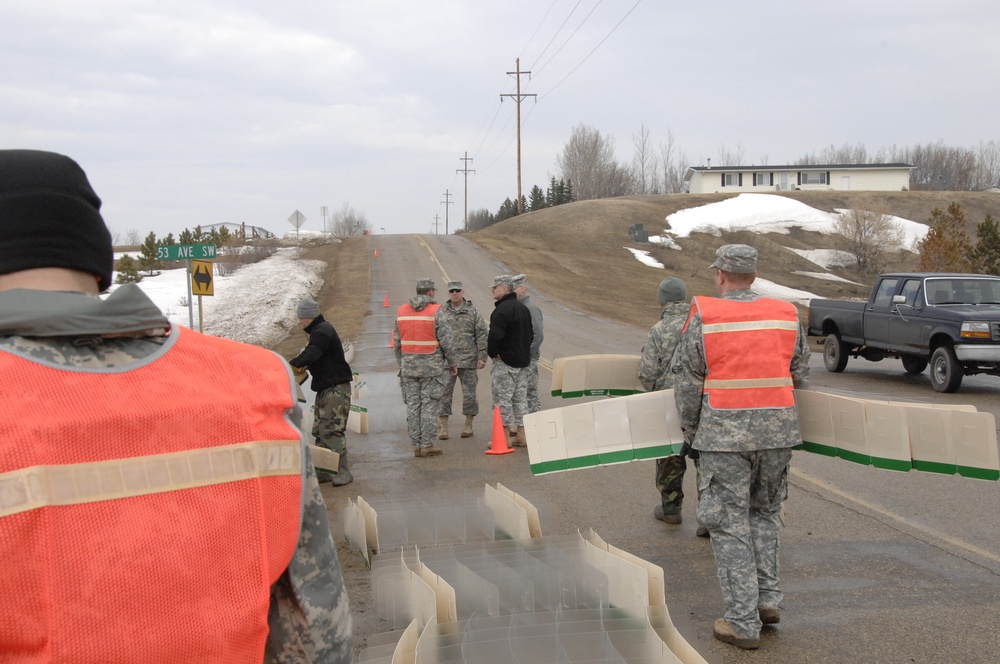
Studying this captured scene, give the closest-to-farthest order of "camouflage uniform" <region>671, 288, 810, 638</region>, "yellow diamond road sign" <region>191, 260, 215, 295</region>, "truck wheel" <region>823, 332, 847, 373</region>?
"camouflage uniform" <region>671, 288, 810, 638</region> < "truck wheel" <region>823, 332, 847, 373</region> < "yellow diamond road sign" <region>191, 260, 215, 295</region>

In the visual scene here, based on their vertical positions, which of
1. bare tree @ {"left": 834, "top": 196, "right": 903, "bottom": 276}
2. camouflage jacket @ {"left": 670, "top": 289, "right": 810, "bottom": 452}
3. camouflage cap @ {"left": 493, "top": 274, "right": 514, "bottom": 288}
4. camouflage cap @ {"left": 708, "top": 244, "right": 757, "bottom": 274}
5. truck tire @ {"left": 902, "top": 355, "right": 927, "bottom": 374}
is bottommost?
truck tire @ {"left": 902, "top": 355, "right": 927, "bottom": 374}

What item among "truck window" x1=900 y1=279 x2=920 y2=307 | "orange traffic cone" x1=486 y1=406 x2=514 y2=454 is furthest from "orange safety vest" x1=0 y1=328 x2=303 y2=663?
"truck window" x1=900 y1=279 x2=920 y2=307

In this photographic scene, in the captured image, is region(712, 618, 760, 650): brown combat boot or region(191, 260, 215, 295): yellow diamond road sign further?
region(191, 260, 215, 295): yellow diamond road sign

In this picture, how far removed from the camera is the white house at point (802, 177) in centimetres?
8856

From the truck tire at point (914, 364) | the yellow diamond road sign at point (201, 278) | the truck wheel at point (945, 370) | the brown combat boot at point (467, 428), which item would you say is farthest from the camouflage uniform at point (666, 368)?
the yellow diamond road sign at point (201, 278)

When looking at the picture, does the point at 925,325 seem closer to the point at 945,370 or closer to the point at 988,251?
the point at 945,370

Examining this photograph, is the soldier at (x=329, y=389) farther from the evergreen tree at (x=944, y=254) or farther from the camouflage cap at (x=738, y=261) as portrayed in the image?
the evergreen tree at (x=944, y=254)

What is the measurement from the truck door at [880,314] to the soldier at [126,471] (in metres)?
16.2

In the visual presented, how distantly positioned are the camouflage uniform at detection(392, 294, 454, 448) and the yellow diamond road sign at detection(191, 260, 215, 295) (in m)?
8.75

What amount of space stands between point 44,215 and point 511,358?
376 inches

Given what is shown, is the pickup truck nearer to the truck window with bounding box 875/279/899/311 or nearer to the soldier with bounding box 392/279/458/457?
the truck window with bounding box 875/279/899/311

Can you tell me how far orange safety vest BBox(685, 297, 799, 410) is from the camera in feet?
16.9

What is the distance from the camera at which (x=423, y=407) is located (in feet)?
35.2

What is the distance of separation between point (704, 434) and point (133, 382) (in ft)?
13.4
